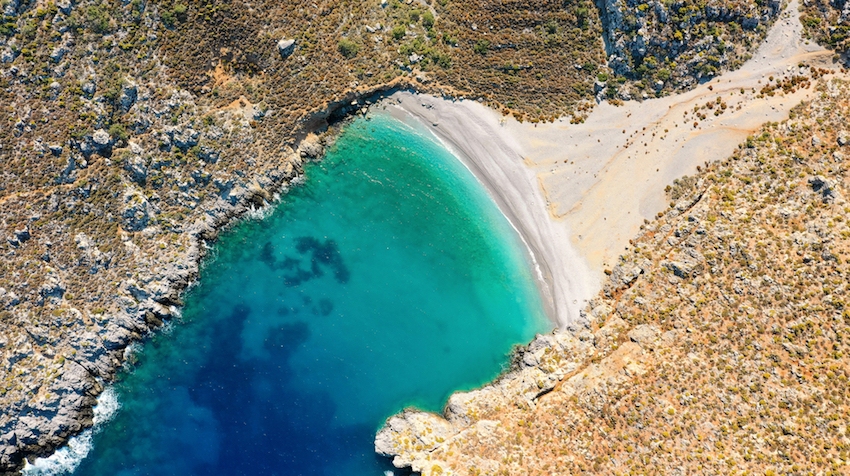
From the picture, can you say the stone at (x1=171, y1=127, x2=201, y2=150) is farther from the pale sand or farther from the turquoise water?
the pale sand

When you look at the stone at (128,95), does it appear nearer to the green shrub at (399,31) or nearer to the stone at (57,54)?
the stone at (57,54)

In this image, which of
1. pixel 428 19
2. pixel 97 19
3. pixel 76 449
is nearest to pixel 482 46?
pixel 428 19

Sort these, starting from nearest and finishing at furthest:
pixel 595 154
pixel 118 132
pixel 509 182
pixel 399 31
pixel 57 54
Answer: pixel 57 54
pixel 118 132
pixel 399 31
pixel 595 154
pixel 509 182


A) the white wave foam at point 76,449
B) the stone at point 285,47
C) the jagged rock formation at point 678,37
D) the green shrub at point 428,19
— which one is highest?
the jagged rock formation at point 678,37

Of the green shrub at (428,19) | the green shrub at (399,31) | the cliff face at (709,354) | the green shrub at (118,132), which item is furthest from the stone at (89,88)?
the cliff face at (709,354)

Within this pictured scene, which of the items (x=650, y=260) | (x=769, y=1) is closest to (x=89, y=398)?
(x=650, y=260)

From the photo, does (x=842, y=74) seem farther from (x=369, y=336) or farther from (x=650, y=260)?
(x=369, y=336)

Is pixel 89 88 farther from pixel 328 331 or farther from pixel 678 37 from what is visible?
pixel 678 37
